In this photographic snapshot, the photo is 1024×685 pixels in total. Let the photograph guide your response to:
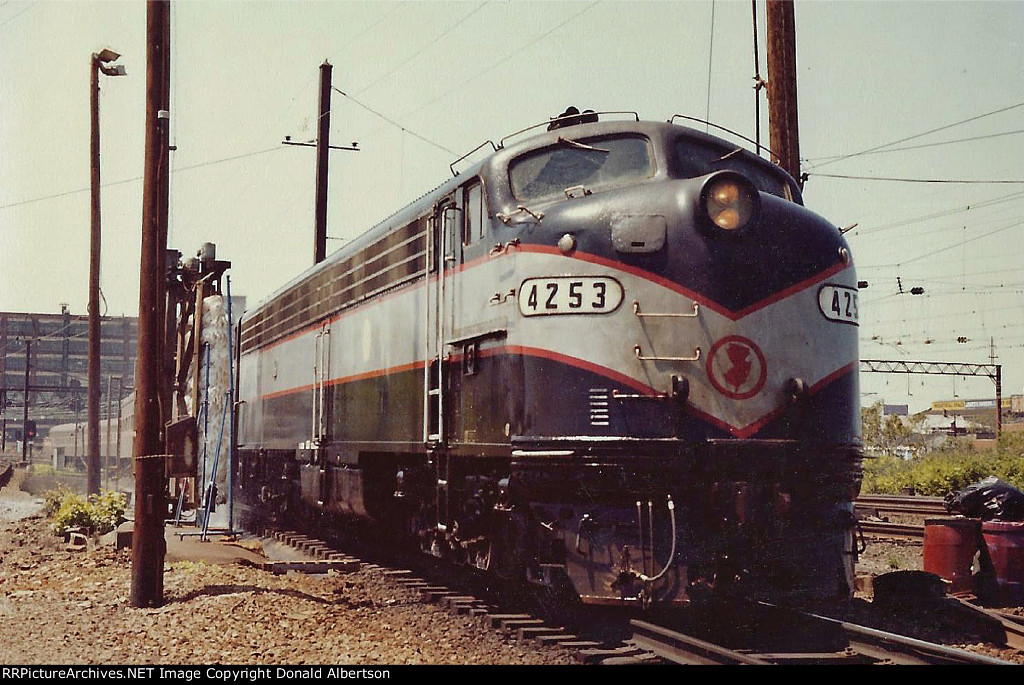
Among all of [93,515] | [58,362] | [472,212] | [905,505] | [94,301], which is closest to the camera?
[472,212]

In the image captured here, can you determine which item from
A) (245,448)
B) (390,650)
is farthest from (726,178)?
(245,448)

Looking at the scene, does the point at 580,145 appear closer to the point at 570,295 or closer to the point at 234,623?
the point at 570,295

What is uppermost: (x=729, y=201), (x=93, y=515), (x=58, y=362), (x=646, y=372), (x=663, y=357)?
(x=58, y=362)

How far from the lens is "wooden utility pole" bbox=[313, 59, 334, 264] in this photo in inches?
992

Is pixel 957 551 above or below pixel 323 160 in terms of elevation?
below

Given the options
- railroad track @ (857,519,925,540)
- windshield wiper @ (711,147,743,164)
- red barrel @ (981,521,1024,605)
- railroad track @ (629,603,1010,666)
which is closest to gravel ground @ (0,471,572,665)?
railroad track @ (629,603,1010,666)

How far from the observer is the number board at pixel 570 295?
27.3 feet

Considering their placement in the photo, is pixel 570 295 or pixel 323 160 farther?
pixel 323 160

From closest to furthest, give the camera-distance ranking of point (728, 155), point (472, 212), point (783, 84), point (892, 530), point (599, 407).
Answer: point (599, 407), point (728, 155), point (472, 212), point (783, 84), point (892, 530)

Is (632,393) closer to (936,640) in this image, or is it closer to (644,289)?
(644,289)

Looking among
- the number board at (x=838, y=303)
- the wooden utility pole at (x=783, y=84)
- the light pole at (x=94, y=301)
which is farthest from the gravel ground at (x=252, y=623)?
the light pole at (x=94, y=301)

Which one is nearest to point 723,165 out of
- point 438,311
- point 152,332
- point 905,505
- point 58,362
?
point 438,311

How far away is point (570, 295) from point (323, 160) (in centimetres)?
1901

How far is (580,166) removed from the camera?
361 inches
